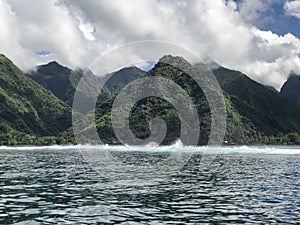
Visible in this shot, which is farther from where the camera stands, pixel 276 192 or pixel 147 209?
pixel 276 192

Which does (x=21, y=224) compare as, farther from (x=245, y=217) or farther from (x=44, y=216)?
(x=245, y=217)

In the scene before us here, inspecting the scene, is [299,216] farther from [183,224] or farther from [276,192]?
[276,192]

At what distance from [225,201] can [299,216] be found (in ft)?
23.3

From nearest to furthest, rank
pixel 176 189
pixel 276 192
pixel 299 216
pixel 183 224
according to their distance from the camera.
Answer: pixel 183 224 < pixel 299 216 < pixel 276 192 < pixel 176 189

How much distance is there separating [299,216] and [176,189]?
49.7ft

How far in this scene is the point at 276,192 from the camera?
1393 inches

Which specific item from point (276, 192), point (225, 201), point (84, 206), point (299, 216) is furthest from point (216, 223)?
point (276, 192)

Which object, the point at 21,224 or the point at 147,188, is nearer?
the point at 21,224

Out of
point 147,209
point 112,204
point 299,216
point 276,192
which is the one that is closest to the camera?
point 299,216

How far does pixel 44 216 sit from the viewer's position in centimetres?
2455

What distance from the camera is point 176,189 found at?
3769cm

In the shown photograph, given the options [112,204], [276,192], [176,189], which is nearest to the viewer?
[112,204]

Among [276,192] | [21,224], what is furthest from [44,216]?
[276,192]

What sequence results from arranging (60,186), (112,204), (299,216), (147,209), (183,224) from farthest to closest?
(60,186)
(112,204)
(147,209)
(299,216)
(183,224)
